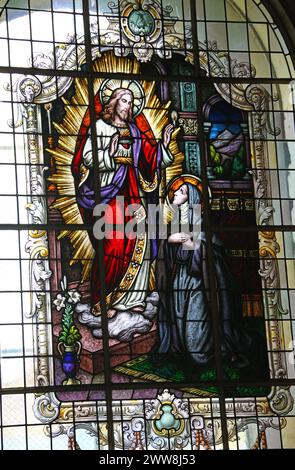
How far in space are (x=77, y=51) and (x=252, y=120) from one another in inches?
69.2

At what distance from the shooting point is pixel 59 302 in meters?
13.2

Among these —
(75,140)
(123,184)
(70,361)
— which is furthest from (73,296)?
(75,140)

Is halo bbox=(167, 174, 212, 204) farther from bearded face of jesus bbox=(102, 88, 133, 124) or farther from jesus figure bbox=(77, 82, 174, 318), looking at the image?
bearded face of jesus bbox=(102, 88, 133, 124)

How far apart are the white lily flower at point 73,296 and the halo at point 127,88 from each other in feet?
6.00

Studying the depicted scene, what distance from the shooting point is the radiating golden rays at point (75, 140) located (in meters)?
13.5

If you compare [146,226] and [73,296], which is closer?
[73,296]

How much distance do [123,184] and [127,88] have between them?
95 cm

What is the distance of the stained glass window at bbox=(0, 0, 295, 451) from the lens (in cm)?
1312

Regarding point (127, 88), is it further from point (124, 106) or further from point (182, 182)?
point (182, 182)

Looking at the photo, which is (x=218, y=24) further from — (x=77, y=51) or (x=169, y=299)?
(x=169, y=299)

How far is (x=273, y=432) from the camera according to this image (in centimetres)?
1334

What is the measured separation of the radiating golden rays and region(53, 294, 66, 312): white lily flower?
26cm

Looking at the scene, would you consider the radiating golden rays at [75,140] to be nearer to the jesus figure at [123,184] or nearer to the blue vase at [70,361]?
the jesus figure at [123,184]

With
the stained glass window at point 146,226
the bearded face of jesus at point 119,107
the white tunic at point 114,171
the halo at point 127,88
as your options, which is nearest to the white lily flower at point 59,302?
the stained glass window at point 146,226
